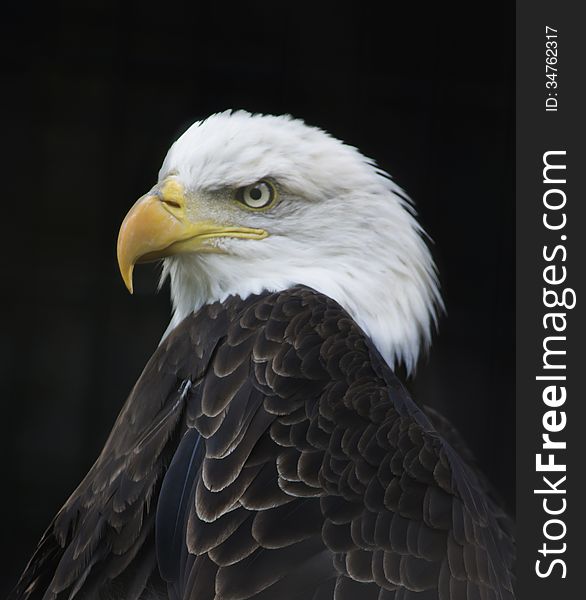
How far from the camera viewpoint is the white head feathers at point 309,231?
2107 millimetres

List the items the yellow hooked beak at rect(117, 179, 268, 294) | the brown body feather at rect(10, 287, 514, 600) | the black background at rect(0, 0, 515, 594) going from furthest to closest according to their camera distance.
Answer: the black background at rect(0, 0, 515, 594)
the yellow hooked beak at rect(117, 179, 268, 294)
the brown body feather at rect(10, 287, 514, 600)

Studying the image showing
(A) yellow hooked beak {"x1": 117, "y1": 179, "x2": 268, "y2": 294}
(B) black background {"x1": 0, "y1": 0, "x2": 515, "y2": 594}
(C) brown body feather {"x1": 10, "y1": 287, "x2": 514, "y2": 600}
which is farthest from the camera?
(B) black background {"x1": 0, "y1": 0, "x2": 515, "y2": 594}

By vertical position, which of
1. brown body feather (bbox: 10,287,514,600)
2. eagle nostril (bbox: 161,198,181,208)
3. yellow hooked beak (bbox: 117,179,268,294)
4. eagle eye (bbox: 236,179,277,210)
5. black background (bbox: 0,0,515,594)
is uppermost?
black background (bbox: 0,0,515,594)

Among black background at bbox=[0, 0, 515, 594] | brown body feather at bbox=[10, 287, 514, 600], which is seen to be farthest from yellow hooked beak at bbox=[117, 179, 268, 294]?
black background at bbox=[0, 0, 515, 594]

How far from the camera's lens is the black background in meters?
3.81

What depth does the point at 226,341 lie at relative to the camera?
1.93 meters

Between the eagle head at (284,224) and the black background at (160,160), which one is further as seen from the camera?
the black background at (160,160)

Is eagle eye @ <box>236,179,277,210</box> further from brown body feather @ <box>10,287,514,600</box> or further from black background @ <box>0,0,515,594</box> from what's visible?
black background @ <box>0,0,515,594</box>

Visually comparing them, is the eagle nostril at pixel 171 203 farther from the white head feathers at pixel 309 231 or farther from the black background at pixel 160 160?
the black background at pixel 160 160

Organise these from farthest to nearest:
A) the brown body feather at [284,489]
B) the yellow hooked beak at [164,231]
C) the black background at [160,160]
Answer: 1. the black background at [160,160]
2. the yellow hooked beak at [164,231]
3. the brown body feather at [284,489]

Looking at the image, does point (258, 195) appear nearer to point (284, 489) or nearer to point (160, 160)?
point (284, 489)

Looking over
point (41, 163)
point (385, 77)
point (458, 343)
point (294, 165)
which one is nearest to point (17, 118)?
point (41, 163)

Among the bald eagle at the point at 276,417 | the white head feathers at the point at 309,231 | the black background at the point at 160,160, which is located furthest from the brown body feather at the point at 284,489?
the black background at the point at 160,160

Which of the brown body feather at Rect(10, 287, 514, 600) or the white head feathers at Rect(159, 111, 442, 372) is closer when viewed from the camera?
the brown body feather at Rect(10, 287, 514, 600)
